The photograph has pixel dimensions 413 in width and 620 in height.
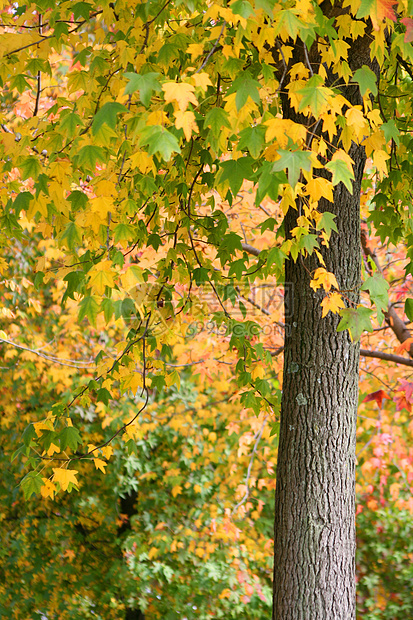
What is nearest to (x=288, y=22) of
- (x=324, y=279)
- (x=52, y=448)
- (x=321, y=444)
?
(x=324, y=279)

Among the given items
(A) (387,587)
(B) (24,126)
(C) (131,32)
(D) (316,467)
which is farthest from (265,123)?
(A) (387,587)

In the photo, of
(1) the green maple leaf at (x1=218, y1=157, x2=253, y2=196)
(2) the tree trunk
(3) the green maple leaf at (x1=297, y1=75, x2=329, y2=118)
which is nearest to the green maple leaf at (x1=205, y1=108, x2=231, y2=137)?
(1) the green maple leaf at (x1=218, y1=157, x2=253, y2=196)

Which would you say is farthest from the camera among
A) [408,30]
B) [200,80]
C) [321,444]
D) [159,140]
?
[321,444]

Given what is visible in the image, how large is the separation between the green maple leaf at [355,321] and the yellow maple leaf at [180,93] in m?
0.97

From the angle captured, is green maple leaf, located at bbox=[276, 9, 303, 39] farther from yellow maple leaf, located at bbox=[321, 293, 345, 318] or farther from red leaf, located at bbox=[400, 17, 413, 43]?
yellow maple leaf, located at bbox=[321, 293, 345, 318]

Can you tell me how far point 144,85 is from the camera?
1552 mm

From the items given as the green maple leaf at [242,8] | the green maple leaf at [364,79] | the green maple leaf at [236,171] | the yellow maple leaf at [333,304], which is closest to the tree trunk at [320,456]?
the yellow maple leaf at [333,304]

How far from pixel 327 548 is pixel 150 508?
419 centimetres

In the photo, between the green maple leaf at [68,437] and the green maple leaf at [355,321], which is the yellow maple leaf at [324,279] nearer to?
the green maple leaf at [355,321]

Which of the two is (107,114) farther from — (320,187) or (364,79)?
(364,79)

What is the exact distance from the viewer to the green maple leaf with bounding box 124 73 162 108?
153cm

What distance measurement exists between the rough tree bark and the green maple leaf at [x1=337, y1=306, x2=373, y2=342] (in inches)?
10.3

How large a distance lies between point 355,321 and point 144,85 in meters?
1.11

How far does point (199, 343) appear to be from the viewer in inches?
189
